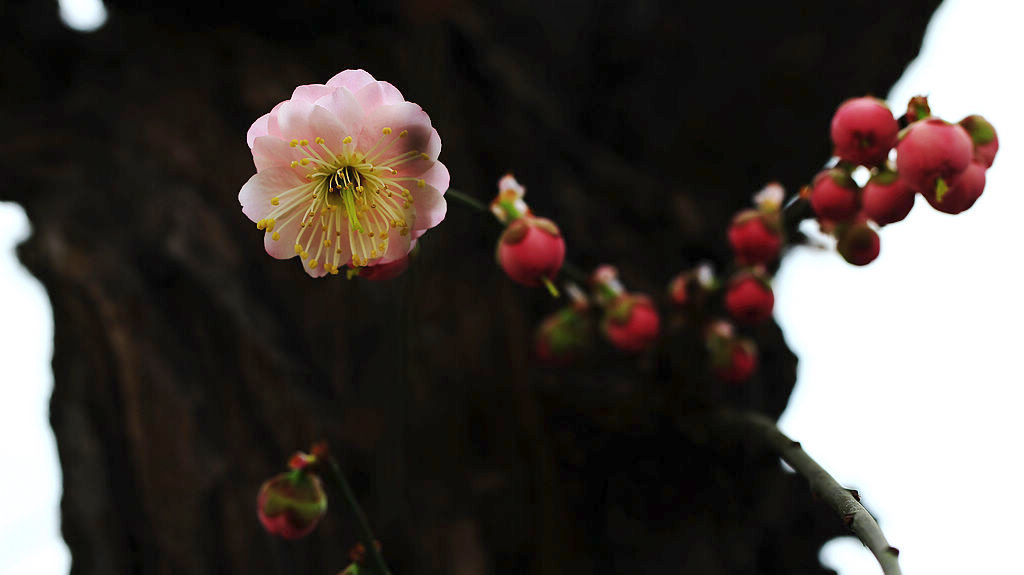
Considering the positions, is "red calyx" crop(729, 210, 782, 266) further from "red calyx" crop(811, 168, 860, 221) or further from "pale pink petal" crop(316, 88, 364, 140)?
"pale pink petal" crop(316, 88, 364, 140)

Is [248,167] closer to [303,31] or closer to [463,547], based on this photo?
[303,31]

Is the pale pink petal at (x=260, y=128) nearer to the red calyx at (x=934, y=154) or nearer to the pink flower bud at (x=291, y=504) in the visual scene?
the pink flower bud at (x=291, y=504)

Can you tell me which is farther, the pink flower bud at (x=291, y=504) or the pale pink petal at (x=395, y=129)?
the pink flower bud at (x=291, y=504)

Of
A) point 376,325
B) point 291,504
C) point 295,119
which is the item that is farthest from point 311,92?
point 376,325

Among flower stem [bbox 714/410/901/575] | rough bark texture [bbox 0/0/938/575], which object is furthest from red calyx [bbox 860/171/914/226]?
rough bark texture [bbox 0/0/938/575]

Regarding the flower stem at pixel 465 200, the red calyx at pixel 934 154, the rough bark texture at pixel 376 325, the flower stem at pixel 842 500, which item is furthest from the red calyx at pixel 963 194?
the rough bark texture at pixel 376 325
